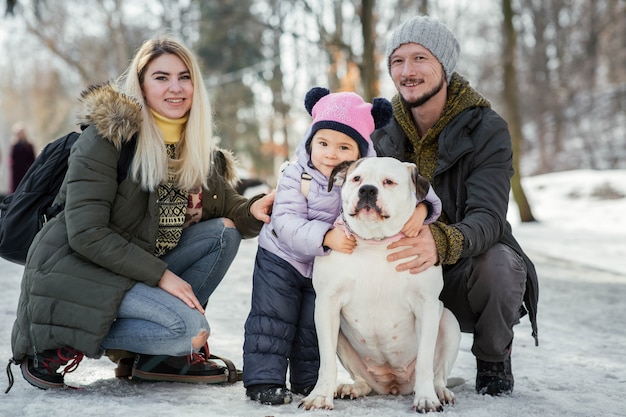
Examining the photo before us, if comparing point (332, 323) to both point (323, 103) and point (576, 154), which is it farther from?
point (576, 154)

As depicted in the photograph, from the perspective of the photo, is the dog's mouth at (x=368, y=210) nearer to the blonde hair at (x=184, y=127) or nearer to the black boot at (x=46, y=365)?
the blonde hair at (x=184, y=127)

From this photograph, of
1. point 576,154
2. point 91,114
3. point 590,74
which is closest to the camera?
point 91,114

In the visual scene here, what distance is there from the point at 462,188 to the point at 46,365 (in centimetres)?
217

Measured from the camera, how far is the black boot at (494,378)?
314cm

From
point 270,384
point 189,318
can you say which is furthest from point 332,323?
point 189,318

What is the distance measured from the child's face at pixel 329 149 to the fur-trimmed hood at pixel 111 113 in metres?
0.87

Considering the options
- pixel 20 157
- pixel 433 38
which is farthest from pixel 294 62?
pixel 433 38

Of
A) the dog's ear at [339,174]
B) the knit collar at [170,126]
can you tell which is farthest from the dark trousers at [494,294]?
the knit collar at [170,126]

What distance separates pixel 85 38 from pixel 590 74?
74.0 ft

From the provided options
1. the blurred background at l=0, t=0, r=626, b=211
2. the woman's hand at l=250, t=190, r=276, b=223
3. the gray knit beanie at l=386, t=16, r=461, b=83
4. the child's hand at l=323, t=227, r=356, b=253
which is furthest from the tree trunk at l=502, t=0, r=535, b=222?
the child's hand at l=323, t=227, r=356, b=253

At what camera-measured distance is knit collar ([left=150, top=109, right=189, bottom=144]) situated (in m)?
3.42

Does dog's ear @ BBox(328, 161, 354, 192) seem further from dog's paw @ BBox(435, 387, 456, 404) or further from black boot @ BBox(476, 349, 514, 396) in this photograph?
black boot @ BBox(476, 349, 514, 396)

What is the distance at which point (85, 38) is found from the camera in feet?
81.1

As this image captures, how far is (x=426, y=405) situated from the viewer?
9.00 feet
